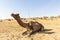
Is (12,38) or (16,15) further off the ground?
(16,15)

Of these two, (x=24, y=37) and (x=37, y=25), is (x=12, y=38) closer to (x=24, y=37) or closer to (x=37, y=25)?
(x=24, y=37)

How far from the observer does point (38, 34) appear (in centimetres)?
1560

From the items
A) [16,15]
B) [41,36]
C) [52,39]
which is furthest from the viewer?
[16,15]

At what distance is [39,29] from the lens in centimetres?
1727

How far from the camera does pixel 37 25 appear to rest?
1745 centimetres

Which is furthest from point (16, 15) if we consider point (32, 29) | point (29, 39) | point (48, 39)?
point (48, 39)

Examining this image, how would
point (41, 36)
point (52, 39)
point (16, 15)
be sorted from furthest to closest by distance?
1. point (16, 15)
2. point (41, 36)
3. point (52, 39)

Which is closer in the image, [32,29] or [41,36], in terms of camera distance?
[41,36]

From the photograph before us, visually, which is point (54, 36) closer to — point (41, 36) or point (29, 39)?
point (41, 36)

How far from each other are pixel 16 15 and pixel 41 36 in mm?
Answer: 3269

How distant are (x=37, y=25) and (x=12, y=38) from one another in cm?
324

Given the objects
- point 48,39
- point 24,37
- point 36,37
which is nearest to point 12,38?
point 24,37

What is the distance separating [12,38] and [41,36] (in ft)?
7.79

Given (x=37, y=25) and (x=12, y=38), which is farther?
(x=37, y=25)
